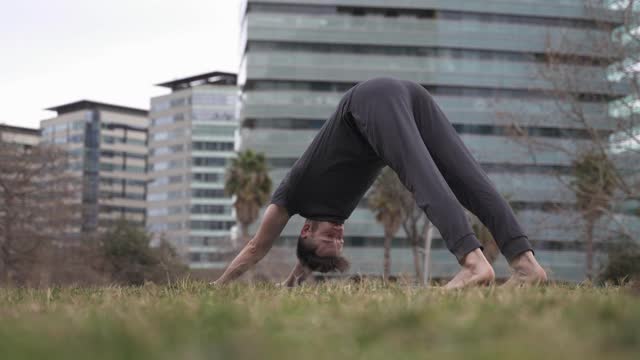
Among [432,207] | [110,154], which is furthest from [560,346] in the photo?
[110,154]

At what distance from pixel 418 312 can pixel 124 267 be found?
51.5m

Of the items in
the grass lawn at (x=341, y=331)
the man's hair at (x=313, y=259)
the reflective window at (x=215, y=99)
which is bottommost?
the man's hair at (x=313, y=259)

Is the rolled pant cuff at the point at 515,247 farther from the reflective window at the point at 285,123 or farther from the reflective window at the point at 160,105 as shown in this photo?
the reflective window at the point at 160,105

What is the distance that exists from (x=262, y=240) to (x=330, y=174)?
0.57m

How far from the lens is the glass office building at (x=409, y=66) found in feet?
242

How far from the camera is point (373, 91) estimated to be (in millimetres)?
4926

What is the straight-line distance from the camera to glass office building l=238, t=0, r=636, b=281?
73.7 meters

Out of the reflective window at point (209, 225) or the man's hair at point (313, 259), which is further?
the reflective window at point (209, 225)

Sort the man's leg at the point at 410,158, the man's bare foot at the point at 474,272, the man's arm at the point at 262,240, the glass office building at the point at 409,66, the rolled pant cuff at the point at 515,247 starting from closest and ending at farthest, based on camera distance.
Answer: the man's bare foot at the point at 474,272 → the man's leg at the point at 410,158 → the rolled pant cuff at the point at 515,247 → the man's arm at the point at 262,240 → the glass office building at the point at 409,66

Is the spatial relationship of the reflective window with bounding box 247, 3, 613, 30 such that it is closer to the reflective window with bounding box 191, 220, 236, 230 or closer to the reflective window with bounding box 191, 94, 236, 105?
the reflective window with bounding box 191, 220, 236, 230

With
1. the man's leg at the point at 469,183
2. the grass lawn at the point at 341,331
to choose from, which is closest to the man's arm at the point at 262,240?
the man's leg at the point at 469,183

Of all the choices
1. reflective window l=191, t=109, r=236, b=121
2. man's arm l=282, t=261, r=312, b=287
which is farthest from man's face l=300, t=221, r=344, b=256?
reflective window l=191, t=109, r=236, b=121

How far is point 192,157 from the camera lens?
12850 cm

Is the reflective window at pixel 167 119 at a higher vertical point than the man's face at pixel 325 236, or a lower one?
higher
